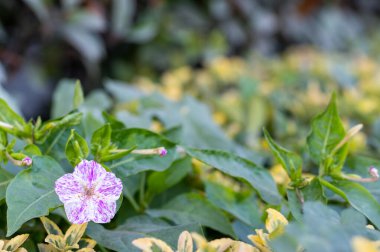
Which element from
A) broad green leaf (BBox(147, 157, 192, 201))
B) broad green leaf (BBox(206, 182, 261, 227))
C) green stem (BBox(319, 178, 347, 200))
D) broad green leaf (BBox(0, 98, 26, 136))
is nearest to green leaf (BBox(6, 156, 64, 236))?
broad green leaf (BBox(0, 98, 26, 136))

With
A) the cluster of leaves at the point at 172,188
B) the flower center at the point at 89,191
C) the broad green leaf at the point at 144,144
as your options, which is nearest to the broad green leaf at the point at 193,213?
the cluster of leaves at the point at 172,188

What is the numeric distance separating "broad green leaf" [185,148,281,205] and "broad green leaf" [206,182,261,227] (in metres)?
0.07

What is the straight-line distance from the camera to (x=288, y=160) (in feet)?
2.89

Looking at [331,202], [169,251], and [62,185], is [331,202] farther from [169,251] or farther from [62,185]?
[62,185]

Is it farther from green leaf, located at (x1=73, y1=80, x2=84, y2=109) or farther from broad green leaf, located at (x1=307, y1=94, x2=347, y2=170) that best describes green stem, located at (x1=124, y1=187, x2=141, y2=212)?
broad green leaf, located at (x1=307, y1=94, x2=347, y2=170)

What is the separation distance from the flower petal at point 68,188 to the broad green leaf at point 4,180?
0.11 m

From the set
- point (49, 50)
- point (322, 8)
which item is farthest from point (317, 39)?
point (49, 50)

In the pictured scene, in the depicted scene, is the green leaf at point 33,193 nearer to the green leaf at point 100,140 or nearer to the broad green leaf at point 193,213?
the green leaf at point 100,140

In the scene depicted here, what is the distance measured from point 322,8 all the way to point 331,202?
272 centimetres

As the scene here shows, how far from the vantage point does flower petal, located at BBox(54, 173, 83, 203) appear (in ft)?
2.31

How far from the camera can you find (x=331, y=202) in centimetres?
97

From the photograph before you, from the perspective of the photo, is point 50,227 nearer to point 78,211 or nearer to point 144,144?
point 78,211

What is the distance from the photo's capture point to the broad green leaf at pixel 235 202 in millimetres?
928

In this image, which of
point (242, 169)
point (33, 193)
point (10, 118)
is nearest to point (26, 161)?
point (33, 193)
